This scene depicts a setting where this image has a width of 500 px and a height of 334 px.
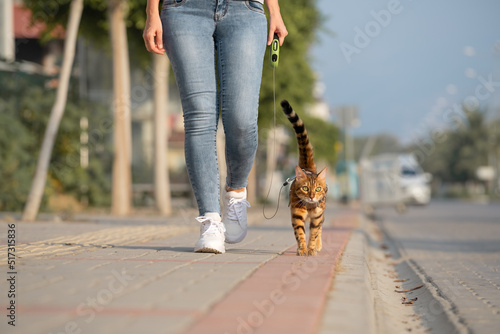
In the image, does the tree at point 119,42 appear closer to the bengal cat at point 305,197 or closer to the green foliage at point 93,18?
the green foliage at point 93,18

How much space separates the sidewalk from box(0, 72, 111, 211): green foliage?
11.9 metres

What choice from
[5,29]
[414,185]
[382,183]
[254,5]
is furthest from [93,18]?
[414,185]

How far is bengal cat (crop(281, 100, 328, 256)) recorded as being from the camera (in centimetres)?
560

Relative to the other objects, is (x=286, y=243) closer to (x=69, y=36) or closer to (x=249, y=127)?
(x=249, y=127)

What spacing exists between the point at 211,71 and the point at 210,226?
1047 mm

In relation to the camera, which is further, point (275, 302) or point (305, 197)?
point (305, 197)

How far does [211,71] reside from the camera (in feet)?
17.6

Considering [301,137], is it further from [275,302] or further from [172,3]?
[275,302]

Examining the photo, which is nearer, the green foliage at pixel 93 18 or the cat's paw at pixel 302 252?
the cat's paw at pixel 302 252

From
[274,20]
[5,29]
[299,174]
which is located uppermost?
[5,29]

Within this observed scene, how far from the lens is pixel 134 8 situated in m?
17.0

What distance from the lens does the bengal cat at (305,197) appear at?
18.4ft

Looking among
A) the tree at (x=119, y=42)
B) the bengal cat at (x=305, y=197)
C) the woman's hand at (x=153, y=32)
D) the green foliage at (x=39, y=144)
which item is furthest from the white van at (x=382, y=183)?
the woman's hand at (x=153, y=32)

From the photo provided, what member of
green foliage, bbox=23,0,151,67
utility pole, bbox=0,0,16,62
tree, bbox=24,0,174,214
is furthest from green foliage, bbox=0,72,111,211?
utility pole, bbox=0,0,16,62
